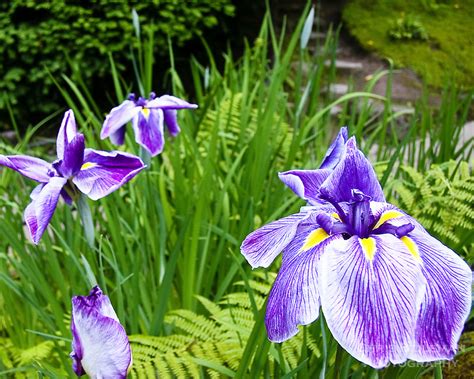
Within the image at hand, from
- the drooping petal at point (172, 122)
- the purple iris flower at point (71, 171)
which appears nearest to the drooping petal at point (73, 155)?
the purple iris flower at point (71, 171)

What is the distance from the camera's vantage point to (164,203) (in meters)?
2.09

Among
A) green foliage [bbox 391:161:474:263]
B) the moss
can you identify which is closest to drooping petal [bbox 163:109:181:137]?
green foliage [bbox 391:161:474:263]

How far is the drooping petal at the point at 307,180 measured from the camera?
895 millimetres

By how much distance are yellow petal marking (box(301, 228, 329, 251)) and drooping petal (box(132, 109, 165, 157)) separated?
90 centimetres

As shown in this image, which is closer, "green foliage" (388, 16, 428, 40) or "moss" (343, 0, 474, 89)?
"moss" (343, 0, 474, 89)

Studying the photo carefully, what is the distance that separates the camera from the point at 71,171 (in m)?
1.20

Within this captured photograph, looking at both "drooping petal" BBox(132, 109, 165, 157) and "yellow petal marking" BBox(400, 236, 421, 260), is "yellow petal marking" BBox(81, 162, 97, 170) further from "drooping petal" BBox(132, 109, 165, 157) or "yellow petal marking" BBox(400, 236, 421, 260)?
"yellow petal marking" BBox(400, 236, 421, 260)

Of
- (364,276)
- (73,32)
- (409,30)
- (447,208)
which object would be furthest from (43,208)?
(409,30)

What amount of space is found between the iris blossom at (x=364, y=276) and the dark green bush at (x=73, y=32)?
454 cm

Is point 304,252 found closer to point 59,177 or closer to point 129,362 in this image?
point 129,362

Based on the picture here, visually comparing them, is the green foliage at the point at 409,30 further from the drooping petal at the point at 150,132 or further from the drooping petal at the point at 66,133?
the drooping petal at the point at 66,133

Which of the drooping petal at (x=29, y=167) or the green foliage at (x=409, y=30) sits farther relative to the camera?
the green foliage at (x=409, y=30)

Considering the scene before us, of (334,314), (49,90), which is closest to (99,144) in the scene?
(334,314)

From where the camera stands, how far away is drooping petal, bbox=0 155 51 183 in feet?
3.90
